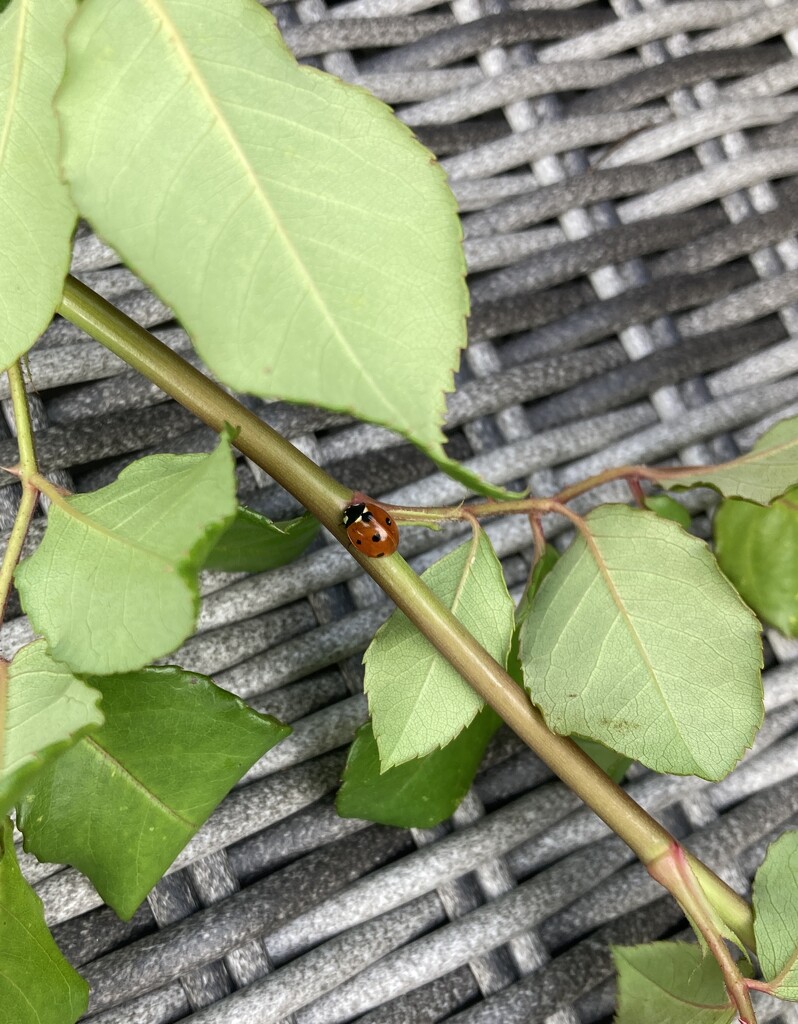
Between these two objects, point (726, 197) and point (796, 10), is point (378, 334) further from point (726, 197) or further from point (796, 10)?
point (796, 10)

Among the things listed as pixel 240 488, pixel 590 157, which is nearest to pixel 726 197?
pixel 590 157

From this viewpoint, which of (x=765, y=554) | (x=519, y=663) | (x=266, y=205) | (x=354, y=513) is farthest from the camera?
(x=765, y=554)

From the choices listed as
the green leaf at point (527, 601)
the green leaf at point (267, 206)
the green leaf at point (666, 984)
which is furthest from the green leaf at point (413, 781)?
→ the green leaf at point (267, 206)

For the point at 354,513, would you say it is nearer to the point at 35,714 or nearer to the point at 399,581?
the point at 399,581

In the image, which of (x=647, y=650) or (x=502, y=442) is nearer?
(x=647, y=650)

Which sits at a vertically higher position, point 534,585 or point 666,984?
point 534,585

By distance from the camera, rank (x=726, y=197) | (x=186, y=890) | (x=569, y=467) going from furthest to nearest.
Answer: (x=726, y=197) → (x=569, y=467) → (x=186, y=890)

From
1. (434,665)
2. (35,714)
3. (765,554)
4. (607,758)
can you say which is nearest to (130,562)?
(35,714)
